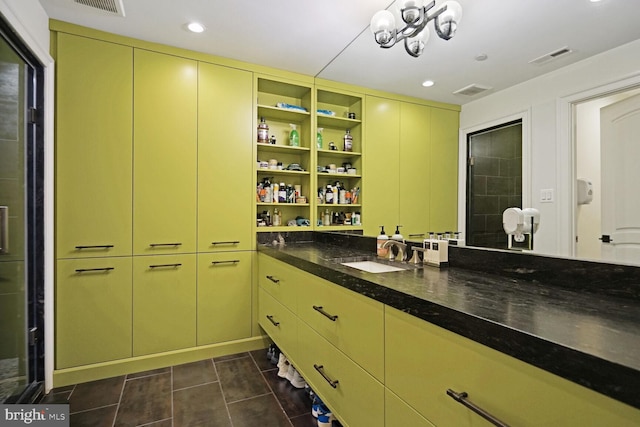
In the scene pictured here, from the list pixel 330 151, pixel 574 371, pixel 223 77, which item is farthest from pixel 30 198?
pixel 574 371

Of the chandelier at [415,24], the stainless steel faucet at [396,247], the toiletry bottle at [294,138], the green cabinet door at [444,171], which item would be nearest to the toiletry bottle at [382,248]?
the stainless steel faucet at [396,247]

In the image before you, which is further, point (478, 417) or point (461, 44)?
point (461, 44)

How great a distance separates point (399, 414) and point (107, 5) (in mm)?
2532

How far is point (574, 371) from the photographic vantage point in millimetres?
551

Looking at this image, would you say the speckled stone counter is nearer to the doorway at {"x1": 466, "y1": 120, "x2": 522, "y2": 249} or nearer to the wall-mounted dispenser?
the doorway at {"x1": 466, "y1": 120, "x2": 522, "y2": 249}

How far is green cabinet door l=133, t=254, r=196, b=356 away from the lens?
2.23m

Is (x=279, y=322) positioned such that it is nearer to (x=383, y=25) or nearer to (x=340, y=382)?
(x=340, y=382)

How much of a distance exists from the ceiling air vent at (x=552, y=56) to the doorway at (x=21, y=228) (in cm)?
257

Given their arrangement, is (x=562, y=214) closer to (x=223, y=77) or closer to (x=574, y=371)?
(x=574, y=371)

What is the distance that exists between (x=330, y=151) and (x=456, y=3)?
53.8 inches

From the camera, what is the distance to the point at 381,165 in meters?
2.22

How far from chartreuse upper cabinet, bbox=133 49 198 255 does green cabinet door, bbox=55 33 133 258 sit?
68mm

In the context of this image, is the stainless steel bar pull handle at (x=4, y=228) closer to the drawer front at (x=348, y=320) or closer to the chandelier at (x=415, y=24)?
the drawer front at (x=348, y=320)
